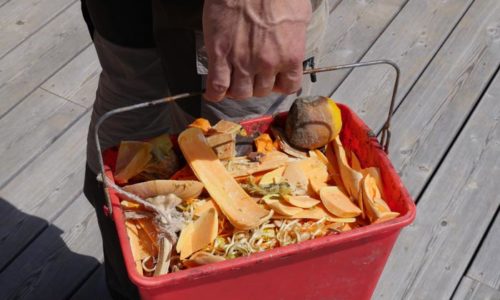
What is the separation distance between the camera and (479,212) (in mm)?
1483

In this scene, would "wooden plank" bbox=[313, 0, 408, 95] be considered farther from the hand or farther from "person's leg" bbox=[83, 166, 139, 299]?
the hand

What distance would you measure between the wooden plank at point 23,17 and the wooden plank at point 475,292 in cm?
137

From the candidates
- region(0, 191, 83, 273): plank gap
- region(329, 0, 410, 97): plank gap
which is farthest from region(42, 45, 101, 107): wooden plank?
region(329, 0, 410, 97): plank gap

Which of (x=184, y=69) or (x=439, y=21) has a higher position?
(x=184, y=69)

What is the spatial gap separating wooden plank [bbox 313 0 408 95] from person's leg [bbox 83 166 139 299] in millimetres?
732

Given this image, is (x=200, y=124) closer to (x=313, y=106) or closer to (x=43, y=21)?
(x=313, y=106)

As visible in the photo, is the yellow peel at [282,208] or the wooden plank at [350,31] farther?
the wooden plank at [350,31]

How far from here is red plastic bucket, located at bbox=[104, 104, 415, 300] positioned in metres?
0.68

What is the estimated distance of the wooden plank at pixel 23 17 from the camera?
193 cm

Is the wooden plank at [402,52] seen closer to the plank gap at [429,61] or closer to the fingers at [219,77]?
the plank gap at [429,61]

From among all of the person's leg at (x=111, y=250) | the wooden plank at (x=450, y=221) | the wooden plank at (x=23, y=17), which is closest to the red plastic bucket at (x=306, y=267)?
the person's leg at (x=111, y=250)

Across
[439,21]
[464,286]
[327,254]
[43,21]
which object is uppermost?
[327,254]

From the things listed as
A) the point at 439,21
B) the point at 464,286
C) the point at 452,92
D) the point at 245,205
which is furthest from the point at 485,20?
the point at 245,205

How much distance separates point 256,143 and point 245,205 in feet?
0.39
